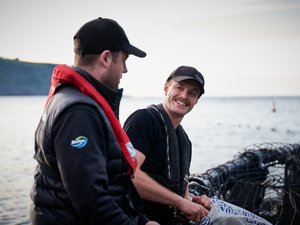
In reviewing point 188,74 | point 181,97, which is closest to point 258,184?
point 181,97

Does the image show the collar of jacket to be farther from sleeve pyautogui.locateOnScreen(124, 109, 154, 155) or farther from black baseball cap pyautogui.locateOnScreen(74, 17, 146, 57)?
sleeve pyautogui.locateOnScreen(124, 109, 154, 155)

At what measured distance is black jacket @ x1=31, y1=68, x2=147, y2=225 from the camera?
183 centimetres

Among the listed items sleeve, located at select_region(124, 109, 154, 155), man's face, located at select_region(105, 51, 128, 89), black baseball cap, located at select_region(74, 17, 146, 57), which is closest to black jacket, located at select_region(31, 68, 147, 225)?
man's face, located at select_region(105, 51, 128, 89)

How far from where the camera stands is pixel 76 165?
71.5 inches

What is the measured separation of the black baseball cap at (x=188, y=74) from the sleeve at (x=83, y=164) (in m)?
2.08

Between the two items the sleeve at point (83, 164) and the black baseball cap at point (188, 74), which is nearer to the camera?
Answer: the sleeve at point (83, 164)

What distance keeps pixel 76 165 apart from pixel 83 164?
0.04m

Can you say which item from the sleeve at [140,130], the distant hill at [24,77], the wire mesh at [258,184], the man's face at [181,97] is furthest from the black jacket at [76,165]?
the distant hill at [24,77]

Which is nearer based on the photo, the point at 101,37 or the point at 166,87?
the point at 101,37

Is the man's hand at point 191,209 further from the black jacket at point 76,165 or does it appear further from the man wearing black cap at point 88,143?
the black jacket at point 76,165

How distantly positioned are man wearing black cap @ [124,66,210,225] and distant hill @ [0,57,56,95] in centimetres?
16655

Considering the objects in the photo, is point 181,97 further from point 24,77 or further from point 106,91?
point 24,77

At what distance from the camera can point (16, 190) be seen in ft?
41.2

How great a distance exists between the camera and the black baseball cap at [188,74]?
3816mm
